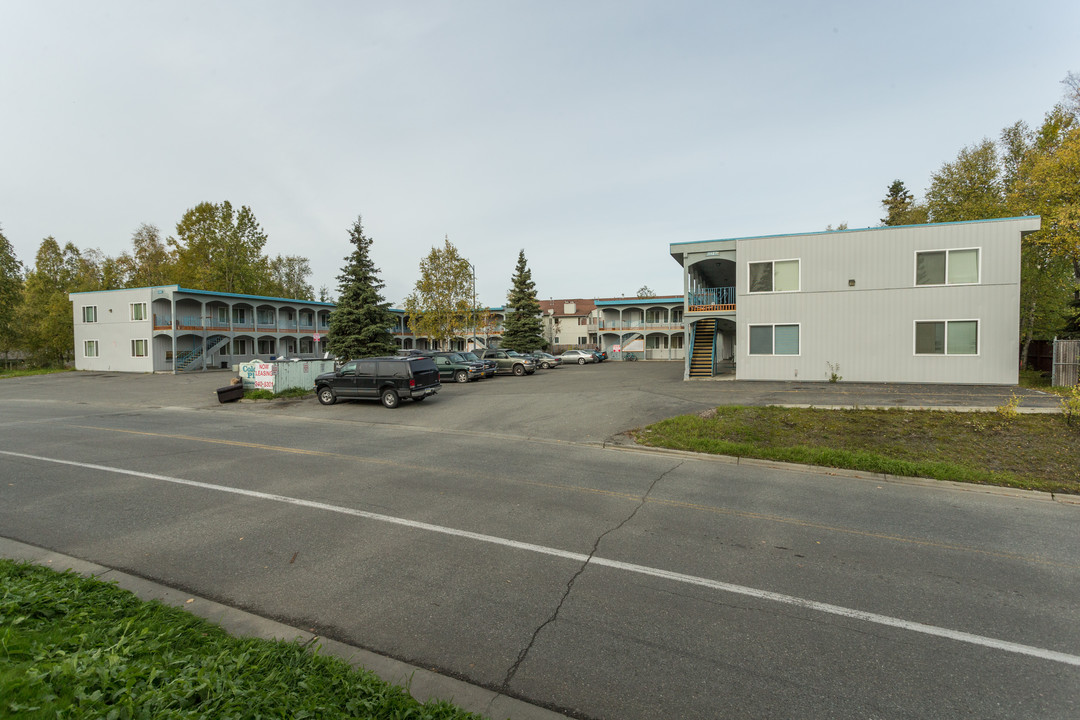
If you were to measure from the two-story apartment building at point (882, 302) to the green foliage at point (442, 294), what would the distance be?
2165cm

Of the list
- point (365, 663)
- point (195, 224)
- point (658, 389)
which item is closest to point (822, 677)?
point (365, 663)

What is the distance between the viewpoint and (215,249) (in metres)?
56.1

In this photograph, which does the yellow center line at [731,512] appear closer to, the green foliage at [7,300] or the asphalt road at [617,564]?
the asphalt road at [617,564]

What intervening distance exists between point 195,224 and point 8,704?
66.6m

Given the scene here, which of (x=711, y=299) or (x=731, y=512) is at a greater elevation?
(x=711, y=299)

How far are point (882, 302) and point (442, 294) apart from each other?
98.6 ft

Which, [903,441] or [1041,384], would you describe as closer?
[903,441]

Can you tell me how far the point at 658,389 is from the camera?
20.1 metres

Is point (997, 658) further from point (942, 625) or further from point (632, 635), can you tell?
point (632, 635)

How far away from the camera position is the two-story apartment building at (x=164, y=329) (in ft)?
133

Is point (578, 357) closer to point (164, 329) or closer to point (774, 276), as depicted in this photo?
point (774, 276)

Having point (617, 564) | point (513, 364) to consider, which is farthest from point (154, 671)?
point (513, 364)

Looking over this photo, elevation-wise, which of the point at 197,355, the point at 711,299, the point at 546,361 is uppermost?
the point at 711,299

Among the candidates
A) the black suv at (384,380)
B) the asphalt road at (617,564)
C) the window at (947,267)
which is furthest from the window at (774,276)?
the asphalt road at (617,564)
